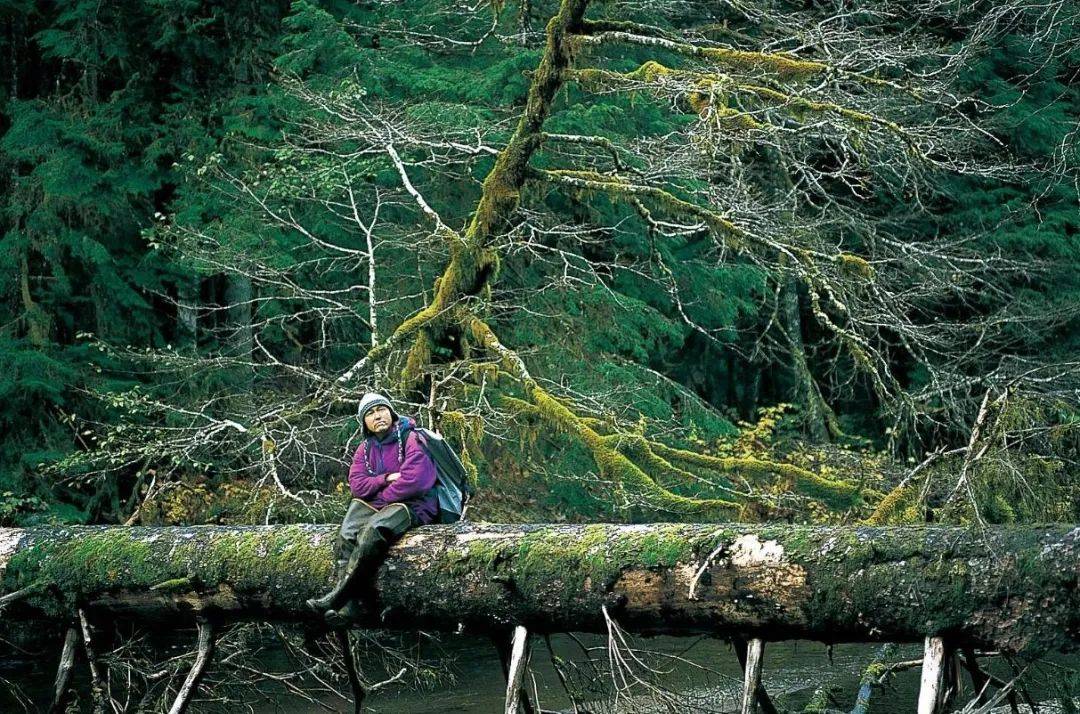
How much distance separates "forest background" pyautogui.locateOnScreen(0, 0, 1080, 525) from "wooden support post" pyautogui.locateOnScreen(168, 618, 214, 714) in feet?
9.54

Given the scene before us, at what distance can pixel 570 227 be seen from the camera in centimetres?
1520

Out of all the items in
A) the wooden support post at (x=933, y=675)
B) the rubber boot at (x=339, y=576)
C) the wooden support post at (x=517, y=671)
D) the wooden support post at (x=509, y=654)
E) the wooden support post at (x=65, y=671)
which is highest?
the wooden support post at (x=933, y=675)

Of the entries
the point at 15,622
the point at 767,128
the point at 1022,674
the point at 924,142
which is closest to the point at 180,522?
the point at 15,622

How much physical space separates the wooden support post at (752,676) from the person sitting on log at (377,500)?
82.8 inches

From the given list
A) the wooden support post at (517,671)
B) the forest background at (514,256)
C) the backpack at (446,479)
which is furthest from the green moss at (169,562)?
the forest background at (514,256)

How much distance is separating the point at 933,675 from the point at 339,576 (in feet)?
10.9

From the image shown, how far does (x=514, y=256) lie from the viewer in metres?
16.7

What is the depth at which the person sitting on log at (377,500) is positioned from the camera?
730cm

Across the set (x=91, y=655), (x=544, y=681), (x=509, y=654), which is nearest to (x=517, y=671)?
(x=509, y=654)

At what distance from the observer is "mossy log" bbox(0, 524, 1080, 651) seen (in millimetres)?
5793

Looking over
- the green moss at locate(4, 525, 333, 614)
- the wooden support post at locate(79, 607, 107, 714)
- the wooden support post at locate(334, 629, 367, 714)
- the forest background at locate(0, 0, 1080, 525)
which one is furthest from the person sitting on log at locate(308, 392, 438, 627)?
the forest background at locate(0, 0, 1080, 525)

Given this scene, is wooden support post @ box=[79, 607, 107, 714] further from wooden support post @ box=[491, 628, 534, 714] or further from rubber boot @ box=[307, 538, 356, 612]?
wooden support post @ box=[491, 628, 534, 714]

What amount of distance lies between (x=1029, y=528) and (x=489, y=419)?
23.7ft

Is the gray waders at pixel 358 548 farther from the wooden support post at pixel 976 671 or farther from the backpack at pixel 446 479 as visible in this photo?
the wooden support post at pixel 976 671
